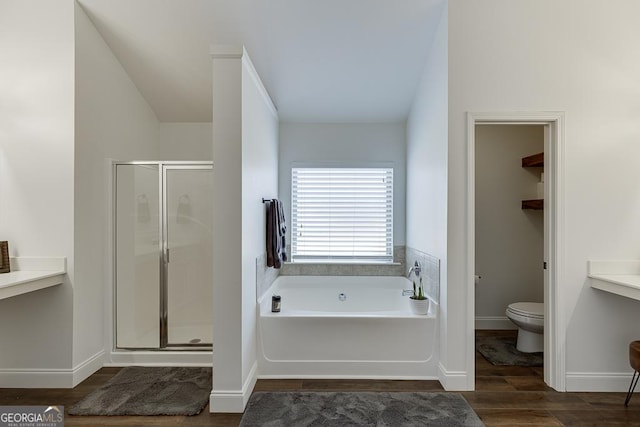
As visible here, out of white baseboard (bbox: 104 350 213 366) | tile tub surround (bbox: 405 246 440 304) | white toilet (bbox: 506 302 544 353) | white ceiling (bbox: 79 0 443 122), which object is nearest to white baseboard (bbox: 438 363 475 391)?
tile tub surround (bbox: 405 246 440 304)

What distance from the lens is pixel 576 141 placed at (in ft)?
9.20

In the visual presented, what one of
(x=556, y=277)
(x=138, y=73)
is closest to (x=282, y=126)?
(x=138, y=73)

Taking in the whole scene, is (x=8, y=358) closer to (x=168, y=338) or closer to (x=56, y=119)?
(x=168, y=338)

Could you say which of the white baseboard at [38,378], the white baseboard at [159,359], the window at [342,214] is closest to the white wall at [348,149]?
the window at [342,214]

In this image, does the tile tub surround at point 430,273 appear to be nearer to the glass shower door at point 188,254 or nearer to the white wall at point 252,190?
the white wall at point 252,190

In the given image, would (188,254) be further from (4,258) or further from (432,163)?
(432,163)

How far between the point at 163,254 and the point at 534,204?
3.76 meters

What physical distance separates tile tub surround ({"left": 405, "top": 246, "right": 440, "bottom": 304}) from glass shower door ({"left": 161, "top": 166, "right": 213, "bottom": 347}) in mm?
1949

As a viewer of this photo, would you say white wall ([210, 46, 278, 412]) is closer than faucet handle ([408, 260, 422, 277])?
Yes

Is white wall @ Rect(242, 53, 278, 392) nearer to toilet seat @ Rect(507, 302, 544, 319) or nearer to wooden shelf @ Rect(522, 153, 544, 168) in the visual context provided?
toilet seat @ Rect(507, 302, 544, 319)

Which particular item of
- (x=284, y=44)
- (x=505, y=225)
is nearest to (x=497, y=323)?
(x=505, y=225)

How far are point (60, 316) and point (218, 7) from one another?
2.67 meters

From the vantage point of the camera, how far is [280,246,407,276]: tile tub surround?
4.34 meters

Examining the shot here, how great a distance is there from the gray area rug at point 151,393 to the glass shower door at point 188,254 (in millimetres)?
358
